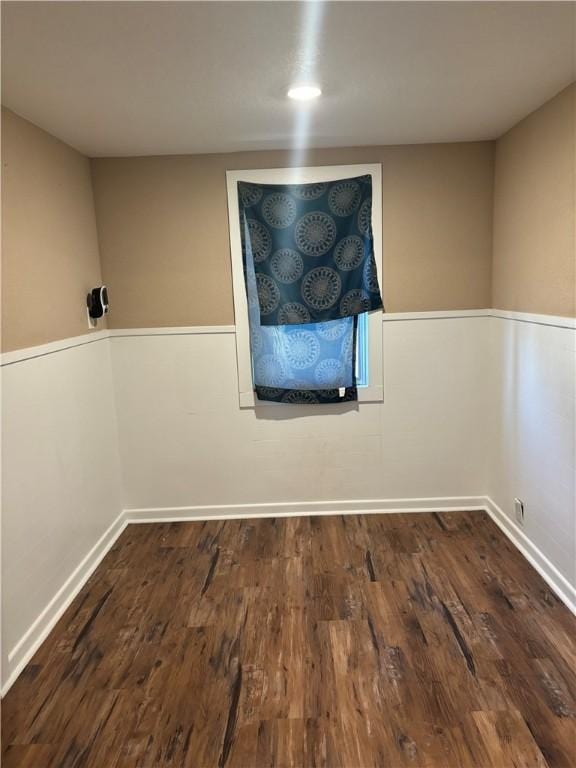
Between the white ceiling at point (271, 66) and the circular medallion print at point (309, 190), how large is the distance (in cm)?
32

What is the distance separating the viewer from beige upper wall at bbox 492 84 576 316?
2.16m

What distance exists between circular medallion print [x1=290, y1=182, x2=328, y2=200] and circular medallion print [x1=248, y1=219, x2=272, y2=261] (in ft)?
0.91

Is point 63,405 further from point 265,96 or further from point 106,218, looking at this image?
point 265,96

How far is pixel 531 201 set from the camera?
2488 mm

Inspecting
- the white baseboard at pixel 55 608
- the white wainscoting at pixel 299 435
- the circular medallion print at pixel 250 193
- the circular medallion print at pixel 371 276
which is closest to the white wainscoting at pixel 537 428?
the white wainscoting at pixel 299 435

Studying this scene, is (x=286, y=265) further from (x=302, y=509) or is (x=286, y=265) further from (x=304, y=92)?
(x=302, y=509)

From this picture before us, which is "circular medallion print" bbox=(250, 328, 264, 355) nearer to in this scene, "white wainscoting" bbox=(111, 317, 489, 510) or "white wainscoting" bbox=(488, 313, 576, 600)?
"white wainscoting" bbox=(111, 317, 489, 510)

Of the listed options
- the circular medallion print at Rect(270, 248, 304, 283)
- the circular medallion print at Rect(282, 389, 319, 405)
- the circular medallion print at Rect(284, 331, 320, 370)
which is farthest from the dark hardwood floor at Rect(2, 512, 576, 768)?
the circular medallion print at Rect(270, 248, 304, 283)

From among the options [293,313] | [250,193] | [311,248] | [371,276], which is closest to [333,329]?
[293,313]

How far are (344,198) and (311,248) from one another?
1.13 ft

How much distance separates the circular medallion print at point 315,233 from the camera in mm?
2930

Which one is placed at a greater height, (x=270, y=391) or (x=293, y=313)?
(x=293, y=313)

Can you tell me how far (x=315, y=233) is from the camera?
9.65 ft

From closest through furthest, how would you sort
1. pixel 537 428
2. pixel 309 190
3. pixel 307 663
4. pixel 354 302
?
pixel 307 663 < pixel 537 428 < pixel 309 190 < pixel 354 302
